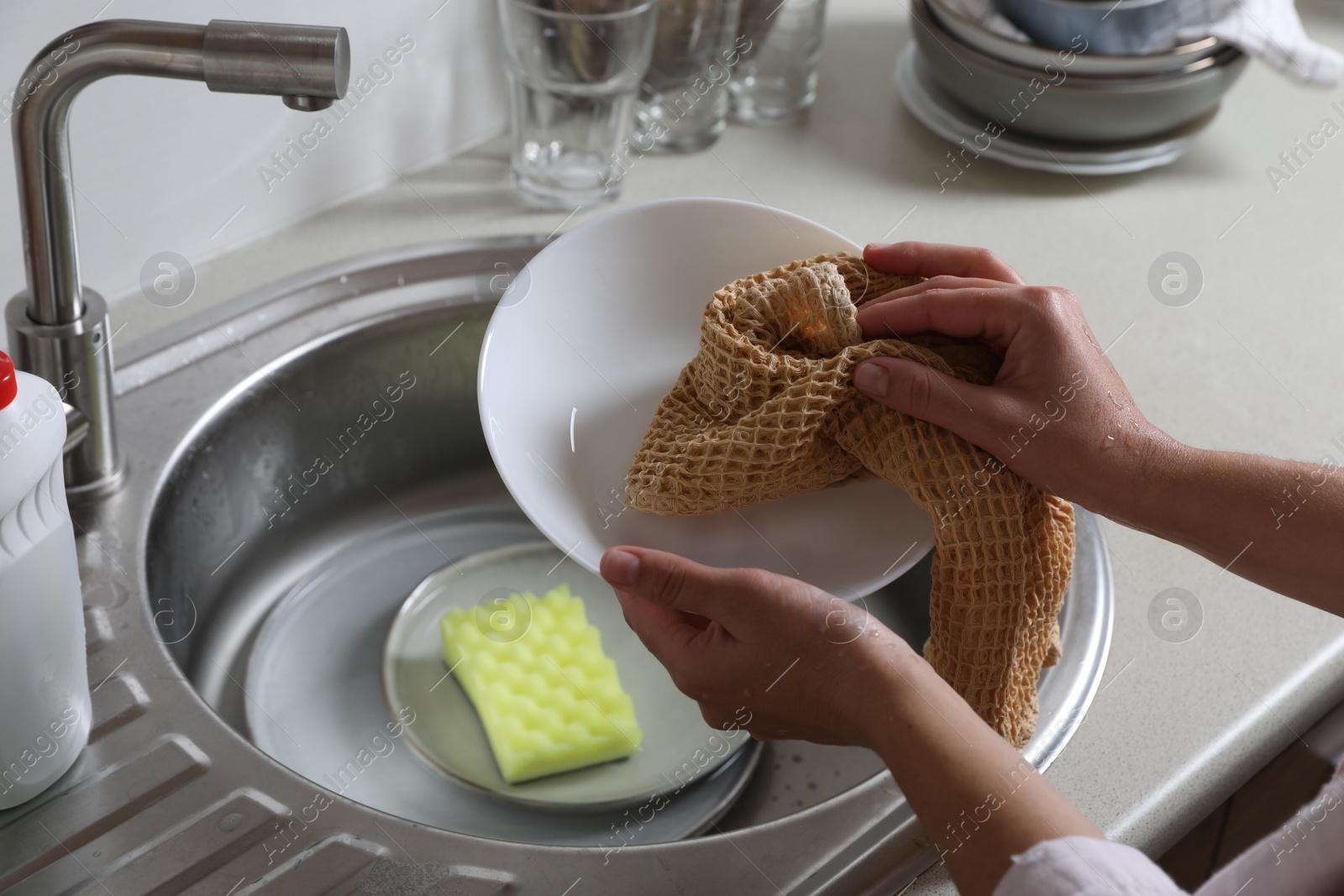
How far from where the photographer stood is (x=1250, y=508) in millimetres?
669

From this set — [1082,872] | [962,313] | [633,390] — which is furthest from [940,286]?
[1082,872]

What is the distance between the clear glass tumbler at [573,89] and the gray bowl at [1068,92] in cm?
31

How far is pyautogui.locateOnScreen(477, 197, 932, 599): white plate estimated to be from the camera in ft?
2.28

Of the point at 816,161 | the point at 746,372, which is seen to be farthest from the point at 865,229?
the point at 746,372

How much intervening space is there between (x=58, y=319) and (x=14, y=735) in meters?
0.25

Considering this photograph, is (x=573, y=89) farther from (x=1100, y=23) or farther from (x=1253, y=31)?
(x=1253, y=31)

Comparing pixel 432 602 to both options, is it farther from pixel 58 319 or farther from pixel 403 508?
pixel 58 319

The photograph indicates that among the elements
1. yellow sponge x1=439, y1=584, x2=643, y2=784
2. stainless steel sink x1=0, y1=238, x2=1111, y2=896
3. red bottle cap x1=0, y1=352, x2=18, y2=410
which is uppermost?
red bottle cap x1=0, y1=352, x2=18, y2=410

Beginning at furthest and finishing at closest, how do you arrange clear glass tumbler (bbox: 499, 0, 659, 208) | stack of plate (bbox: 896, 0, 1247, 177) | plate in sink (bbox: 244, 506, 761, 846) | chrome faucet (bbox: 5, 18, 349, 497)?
stack of plate (bbox: 896, 0, 1247, 177) < clear glass tumbler (bbox: 499, 0, 659, 208) < plate in sink (bbox: 244, 506, 761, 846) < chrome faucet (bbox: 5, 18, 349, 497)

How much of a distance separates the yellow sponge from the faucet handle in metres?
0.42

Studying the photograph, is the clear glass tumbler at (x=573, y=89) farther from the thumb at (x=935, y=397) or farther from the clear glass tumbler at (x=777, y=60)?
the thumb at (x=935, y=397)

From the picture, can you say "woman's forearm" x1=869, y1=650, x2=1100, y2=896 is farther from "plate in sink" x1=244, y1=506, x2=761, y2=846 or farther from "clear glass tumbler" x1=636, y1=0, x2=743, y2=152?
"clear glass tumbler" x1=636, y1=0, x2=743, y2=152

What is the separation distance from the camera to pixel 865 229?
106 cm

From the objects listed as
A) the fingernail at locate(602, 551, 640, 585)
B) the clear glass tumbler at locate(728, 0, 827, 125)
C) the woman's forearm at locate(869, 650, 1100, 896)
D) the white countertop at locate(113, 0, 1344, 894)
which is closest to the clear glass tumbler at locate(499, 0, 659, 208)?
the white countertop at locate(113, 0, 1344, 894)
